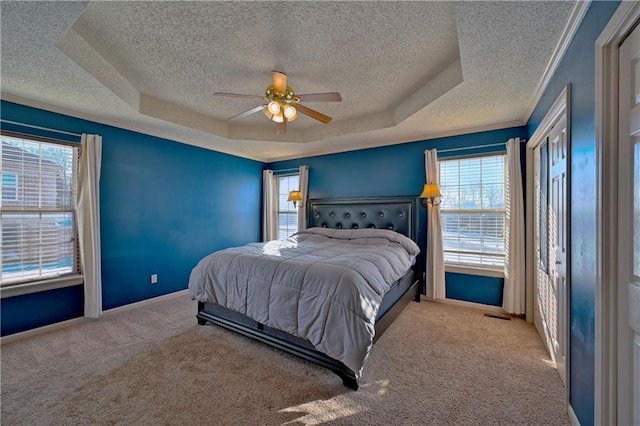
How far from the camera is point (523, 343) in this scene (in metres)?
2.39

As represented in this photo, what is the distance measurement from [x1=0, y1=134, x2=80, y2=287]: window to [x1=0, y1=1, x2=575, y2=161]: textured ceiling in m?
0.52

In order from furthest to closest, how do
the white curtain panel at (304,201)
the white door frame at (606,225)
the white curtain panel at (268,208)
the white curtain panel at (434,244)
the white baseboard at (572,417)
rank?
the white curtain panel at (268,208) → the white curtain panel at (304,201) → the white curtain panel at (434,244) → the white baseboard at (572,417) → the white door frame at (606,225)

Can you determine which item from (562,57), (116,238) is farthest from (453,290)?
(116,238)

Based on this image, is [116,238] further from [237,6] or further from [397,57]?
[397,57]

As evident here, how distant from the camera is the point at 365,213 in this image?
4074mm

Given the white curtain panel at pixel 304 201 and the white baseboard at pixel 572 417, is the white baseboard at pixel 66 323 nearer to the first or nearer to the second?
the white curtain panel at pixel 304 201

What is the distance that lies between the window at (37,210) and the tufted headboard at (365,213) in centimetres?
326

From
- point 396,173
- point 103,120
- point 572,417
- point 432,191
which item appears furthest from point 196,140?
point 572,417

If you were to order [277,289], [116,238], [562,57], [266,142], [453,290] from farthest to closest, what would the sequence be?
[266,142]
[453,290]
[116,238]
[277,289]
[562,57]

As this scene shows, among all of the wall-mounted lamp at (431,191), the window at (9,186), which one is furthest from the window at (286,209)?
the window at (9,186)

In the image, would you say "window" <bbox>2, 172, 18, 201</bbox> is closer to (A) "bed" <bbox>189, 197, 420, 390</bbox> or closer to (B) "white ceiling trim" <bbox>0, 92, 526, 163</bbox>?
(B) "white ceiling trim" <bbox>0, 92, 526, 163</bbox>

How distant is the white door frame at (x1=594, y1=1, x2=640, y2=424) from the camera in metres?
1.12

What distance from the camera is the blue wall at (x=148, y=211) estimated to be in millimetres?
2740

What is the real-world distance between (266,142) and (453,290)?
3604 mm
